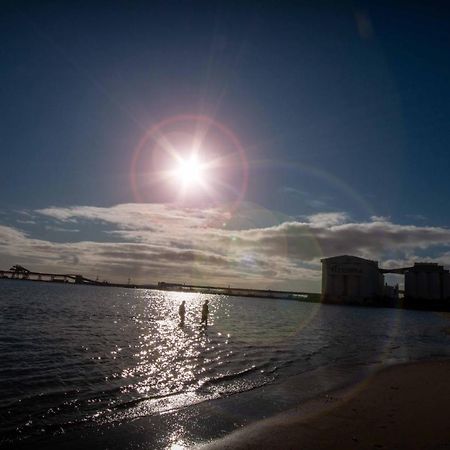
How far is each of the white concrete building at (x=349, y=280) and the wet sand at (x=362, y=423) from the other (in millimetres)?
169271

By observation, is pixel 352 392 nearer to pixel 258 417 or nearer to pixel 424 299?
pixel 258 417

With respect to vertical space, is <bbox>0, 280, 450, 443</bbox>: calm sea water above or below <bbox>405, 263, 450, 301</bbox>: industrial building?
below

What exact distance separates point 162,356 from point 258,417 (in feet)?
40.5

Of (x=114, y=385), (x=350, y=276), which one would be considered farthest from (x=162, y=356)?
(x=350, y=276)

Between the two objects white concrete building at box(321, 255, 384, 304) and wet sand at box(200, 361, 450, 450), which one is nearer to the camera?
wet sand at box(200, 361, 450, 450)

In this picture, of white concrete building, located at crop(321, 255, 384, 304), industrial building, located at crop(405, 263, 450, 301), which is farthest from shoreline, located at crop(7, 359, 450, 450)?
industrial building, located at crop(405, 263, 450, 301)

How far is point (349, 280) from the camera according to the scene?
18038cm

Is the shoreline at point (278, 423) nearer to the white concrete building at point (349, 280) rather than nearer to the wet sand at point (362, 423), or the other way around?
the wet sand at point (362, 423)

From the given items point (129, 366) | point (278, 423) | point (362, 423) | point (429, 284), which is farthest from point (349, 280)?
point (278, 423)

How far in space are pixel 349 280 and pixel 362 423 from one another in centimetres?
17721

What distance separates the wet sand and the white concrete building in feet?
555

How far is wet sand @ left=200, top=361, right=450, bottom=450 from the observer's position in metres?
9.98

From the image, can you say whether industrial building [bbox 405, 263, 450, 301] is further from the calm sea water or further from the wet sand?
the wet sand

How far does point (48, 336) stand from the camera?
95.8 feet
